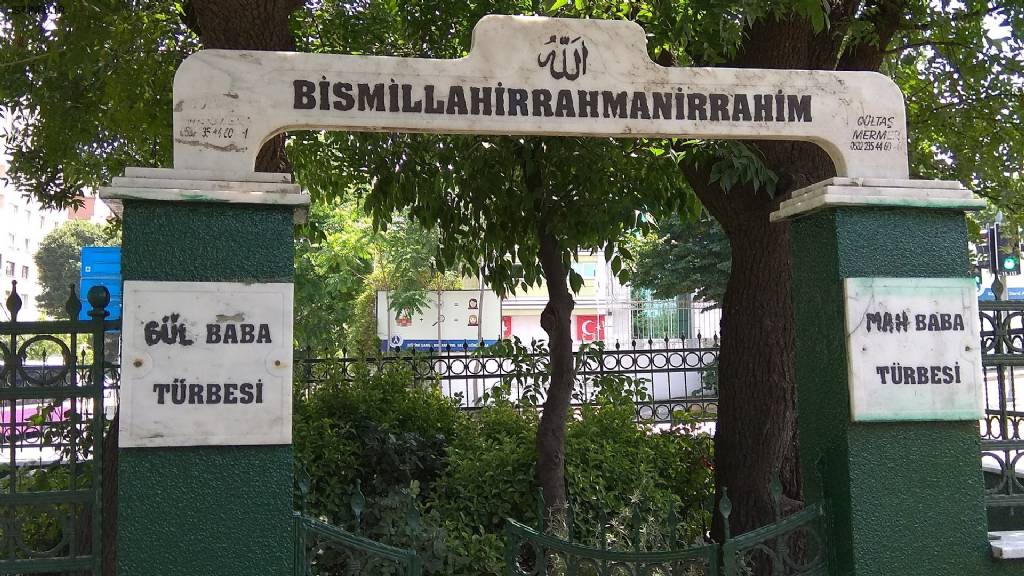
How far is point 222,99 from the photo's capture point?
11.1ft

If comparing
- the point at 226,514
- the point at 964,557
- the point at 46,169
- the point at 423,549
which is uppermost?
the point at 46,169

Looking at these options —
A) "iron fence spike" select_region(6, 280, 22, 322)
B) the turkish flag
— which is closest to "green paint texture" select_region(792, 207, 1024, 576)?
"iron fence spike" select_region(6, 280, 22, 322)

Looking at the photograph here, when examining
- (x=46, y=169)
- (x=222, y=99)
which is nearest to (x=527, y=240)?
(x=222, y=99)

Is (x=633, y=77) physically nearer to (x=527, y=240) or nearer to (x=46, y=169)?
(x=527, y=240)

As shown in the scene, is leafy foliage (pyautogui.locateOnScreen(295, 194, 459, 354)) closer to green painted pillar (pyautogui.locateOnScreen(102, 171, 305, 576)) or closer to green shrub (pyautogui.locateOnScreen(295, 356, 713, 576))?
green shrub (pyautogui.locateOnScreen(295, 356, 713, 576))

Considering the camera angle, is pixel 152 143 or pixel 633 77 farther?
pixel 152 143

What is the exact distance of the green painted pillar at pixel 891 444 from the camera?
3.77 metres

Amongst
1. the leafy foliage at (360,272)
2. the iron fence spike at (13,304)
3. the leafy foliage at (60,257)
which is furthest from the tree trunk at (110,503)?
the leafy foliage at (60,257)

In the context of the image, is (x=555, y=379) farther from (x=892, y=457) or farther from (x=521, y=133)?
(x=521, y=133)

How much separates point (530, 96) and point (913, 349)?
2104 mm

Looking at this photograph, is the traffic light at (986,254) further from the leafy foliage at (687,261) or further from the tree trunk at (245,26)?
the tree trunk at (245,26)

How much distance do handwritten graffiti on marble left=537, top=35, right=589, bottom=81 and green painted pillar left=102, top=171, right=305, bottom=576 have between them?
1222 mm

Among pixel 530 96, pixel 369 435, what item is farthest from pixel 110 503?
pixel 530 96

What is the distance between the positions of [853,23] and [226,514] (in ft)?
16.4
